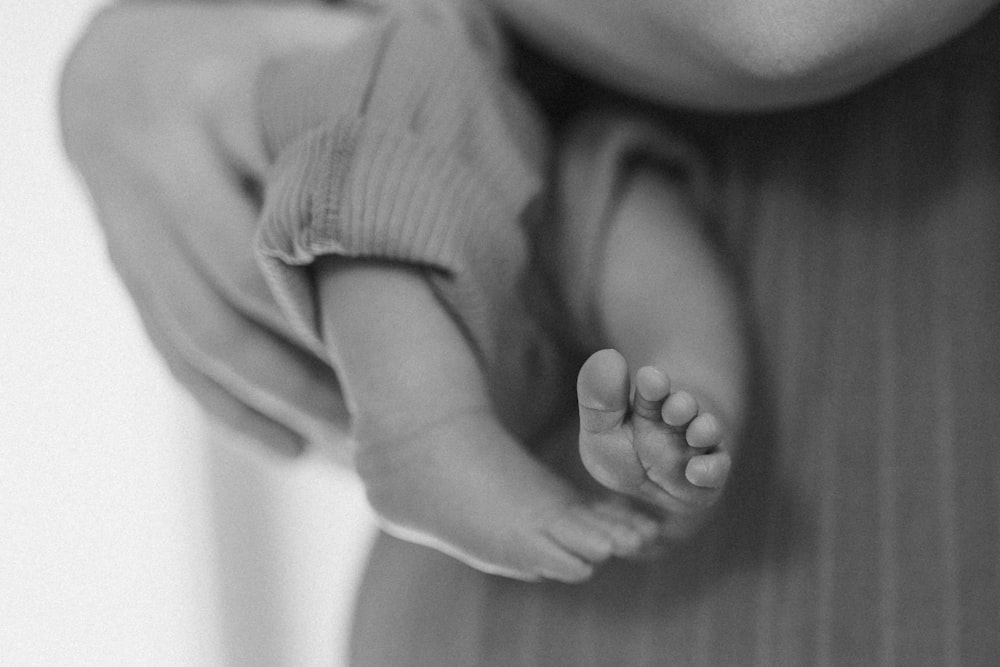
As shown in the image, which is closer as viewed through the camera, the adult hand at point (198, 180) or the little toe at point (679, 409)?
the little toe at point (679, 409)

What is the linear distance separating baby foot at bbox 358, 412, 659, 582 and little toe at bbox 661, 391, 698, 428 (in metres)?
0.04

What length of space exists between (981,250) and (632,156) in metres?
0.09

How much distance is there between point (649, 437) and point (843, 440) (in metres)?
0.09

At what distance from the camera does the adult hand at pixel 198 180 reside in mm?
374

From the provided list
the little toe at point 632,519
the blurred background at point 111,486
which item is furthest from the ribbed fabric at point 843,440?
the blurred background at point 111,486

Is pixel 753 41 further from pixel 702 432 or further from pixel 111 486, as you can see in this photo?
pixel 111 486

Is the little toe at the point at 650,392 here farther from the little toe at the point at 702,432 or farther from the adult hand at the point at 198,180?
the adult hand at the point at 198,180

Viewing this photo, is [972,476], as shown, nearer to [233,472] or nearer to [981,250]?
[981,250]

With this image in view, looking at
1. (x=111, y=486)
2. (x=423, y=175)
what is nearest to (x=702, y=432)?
(x=423, y=175)

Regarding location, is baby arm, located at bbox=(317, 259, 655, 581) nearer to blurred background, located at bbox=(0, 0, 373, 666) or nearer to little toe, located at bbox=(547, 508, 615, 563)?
little toe, located at bbox=(547, 508, 615, 563)

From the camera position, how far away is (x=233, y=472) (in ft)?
2.27

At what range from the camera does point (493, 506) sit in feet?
0.94

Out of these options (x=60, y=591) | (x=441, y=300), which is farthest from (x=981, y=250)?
(x=60, y=591)

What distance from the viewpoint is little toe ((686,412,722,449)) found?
0.24 m
